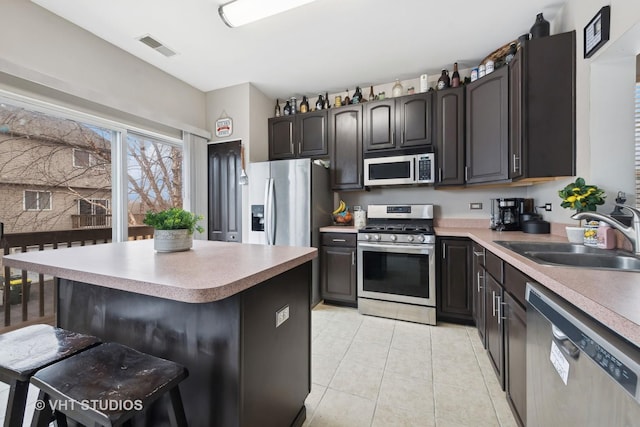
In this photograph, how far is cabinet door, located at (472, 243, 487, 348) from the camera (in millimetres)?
2068

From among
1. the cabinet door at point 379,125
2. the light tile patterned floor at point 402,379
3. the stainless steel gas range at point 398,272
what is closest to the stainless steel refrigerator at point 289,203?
the stainless steel gas range at point 398,272

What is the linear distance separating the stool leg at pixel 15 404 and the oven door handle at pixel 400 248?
98.6 inches

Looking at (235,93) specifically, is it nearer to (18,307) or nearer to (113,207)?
(113,207)

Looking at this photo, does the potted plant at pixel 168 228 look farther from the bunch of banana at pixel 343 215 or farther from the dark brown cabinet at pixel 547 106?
the dark brown cabinet at pixel 547 106

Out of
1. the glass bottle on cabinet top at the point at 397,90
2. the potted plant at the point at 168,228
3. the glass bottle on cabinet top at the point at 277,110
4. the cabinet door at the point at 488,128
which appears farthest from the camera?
the glass bottle on cabinet top at the point at 277,110

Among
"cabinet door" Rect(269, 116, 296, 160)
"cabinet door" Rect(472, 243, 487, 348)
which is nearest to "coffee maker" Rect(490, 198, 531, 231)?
"cabinet door" Rect(472, 243, 487, 348)

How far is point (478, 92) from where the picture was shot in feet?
8.44

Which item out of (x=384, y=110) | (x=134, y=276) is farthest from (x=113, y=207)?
(x=384, y=110)

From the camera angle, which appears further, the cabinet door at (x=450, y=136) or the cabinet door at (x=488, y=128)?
the cabinet door at (x=450, y=136)

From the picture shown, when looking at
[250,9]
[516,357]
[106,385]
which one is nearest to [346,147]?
[250,9]

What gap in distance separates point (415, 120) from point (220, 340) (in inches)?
114

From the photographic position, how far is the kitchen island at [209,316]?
96cm

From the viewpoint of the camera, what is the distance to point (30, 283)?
7.86 ft

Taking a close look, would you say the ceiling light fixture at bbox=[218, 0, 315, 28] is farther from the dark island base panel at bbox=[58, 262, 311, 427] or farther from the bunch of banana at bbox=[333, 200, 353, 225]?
the bunch of banana at bbox=[333, 200, 353, 225]
